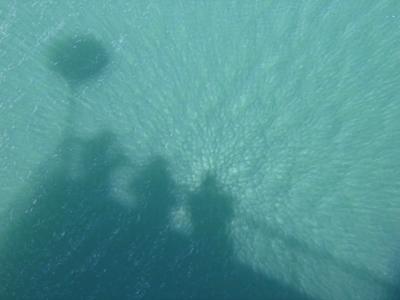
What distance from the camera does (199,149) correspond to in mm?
4195

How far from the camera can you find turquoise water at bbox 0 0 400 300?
12.6 feet

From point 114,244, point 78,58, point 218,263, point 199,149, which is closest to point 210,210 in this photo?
point 218,263

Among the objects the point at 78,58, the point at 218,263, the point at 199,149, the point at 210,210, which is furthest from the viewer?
the point at 78,58

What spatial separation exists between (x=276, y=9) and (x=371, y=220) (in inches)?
96.5

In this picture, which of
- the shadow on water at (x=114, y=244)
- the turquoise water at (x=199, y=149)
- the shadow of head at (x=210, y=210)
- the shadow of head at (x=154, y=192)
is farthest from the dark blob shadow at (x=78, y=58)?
the shadow of head at (x=210, y=210)

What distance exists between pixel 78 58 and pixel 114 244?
2.03 meters

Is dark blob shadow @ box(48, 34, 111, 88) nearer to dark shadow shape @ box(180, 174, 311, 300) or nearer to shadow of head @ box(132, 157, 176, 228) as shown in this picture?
shadow of head @ box(132, 157, 176, 228)

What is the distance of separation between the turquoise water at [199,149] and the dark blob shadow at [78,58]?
15 millimetres

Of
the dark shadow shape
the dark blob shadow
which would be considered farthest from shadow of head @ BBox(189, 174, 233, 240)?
the dark blob shadow

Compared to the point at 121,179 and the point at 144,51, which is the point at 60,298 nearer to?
the point at 121,179

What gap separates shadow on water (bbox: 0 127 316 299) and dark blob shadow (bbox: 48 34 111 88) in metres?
0.88

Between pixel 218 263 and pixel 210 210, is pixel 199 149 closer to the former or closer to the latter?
pixel 210 210

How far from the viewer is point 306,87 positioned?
4.38 meters

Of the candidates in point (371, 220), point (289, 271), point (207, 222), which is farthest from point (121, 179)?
point (371, 220)
